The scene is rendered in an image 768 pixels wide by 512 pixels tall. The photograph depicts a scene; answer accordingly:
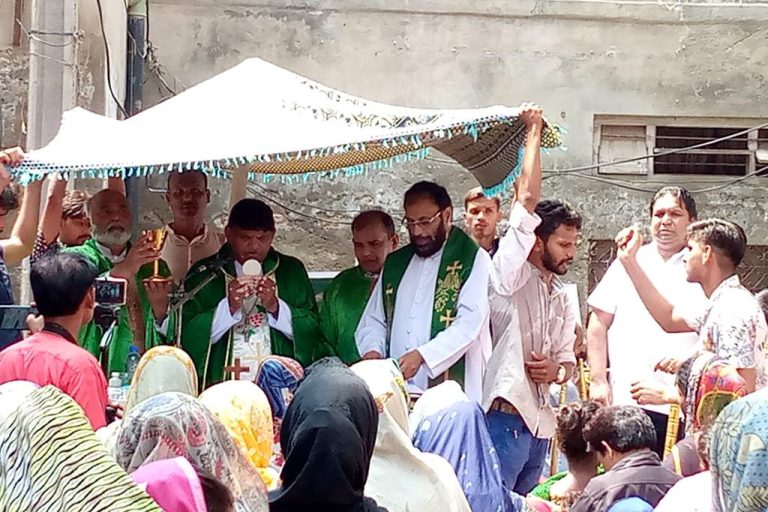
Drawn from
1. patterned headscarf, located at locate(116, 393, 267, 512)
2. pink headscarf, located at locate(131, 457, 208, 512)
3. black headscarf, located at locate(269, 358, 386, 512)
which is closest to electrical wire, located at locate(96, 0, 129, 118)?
black headscarf, located at locate(269, 358, 386, 512)

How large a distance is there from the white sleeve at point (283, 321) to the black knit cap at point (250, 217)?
373 mm

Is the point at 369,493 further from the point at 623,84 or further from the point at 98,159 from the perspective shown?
the point at 623,84

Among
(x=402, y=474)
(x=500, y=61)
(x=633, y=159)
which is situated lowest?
(x=402, y=474)

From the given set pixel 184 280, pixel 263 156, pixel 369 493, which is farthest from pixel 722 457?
pixel 184 280

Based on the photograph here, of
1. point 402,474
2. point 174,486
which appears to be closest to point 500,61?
point 402,474

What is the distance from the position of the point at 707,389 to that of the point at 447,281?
1.70 m

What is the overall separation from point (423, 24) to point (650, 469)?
739 cm

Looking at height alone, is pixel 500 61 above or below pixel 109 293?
above

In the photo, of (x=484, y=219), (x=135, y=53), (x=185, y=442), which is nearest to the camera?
(x=185, y=442)

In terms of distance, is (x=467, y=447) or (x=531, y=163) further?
(x=531, y=163)

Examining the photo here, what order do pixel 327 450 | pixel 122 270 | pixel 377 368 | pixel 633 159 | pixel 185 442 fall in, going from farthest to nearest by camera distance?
pixel 633 159
pixel 122 270
pixel 377 368
pixel 327 450
pixel 185 442

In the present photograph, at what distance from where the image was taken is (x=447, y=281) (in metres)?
5.42

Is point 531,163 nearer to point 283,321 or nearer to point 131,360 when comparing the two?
point 283,321

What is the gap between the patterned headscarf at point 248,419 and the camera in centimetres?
332
